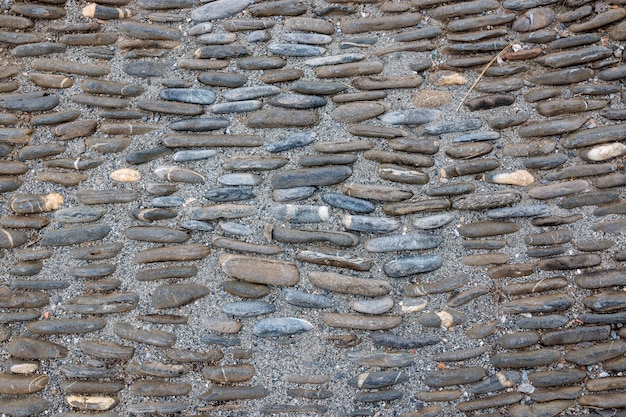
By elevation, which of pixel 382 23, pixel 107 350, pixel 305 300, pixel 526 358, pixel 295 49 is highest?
pixel 382 23

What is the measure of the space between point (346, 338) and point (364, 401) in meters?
0.24

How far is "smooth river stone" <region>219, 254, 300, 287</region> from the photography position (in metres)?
1.91

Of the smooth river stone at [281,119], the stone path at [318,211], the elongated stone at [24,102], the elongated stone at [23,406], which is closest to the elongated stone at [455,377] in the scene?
the stone path at [318,211]

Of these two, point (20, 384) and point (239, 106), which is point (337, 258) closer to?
point (239, 106)

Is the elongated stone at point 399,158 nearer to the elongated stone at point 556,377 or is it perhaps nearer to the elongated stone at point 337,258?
the elongated stone at point 337,258

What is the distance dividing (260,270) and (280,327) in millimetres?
221

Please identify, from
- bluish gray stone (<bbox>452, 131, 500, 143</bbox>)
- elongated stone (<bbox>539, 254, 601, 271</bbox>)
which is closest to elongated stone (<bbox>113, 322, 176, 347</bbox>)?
bluish gray stone (<bbox>452, 131, 500, 143</bbox>)

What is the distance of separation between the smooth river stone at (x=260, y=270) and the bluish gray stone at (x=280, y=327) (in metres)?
0.13

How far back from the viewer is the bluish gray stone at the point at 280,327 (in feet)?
6.23

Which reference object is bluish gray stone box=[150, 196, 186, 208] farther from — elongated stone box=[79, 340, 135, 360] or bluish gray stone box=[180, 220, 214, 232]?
elongated stone box=[79, 340, 135, 360]

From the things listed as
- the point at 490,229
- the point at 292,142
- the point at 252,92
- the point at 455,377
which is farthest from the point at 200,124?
the point at 455,377

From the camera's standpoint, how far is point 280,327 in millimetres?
1898

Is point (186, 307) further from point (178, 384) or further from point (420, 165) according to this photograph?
point (420, 165)

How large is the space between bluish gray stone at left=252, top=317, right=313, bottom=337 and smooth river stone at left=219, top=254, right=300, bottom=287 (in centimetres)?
13
